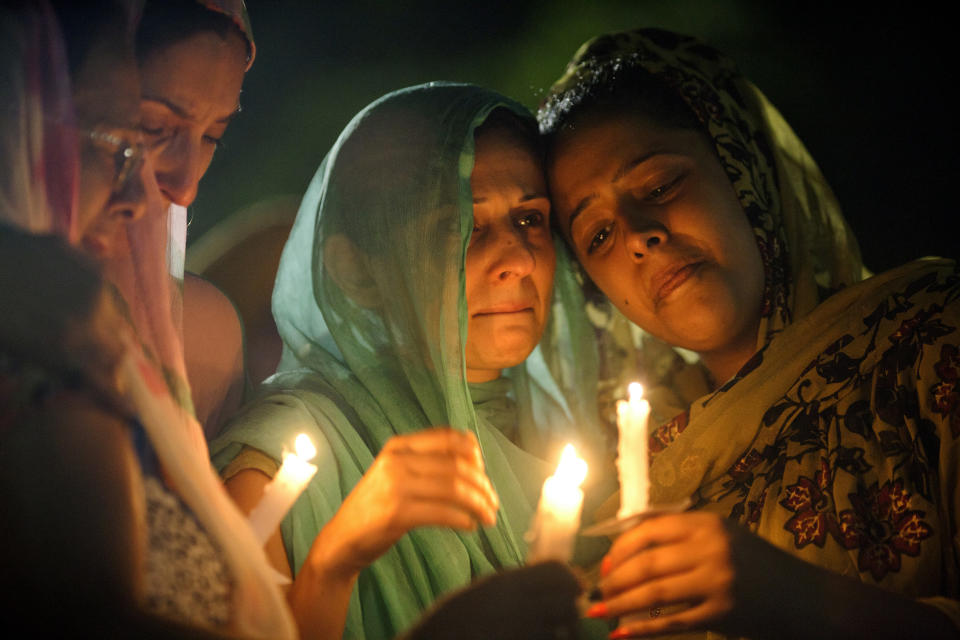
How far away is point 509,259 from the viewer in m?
1.70

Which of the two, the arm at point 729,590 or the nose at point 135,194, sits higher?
the nose at point 135,194

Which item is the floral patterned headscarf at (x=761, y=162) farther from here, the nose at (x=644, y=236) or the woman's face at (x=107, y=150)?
the woman's face at (x=107, y=150)

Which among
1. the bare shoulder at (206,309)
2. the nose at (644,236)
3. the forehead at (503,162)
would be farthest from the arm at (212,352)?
the nose at (644,236)

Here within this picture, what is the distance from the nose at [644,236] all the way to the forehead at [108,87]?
3.51 feet

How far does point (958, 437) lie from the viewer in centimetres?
123

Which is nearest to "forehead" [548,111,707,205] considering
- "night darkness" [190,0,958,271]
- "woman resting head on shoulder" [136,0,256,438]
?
"night darkness" [190,0,958,271]

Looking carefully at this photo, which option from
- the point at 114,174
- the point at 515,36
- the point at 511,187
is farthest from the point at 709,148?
the point at 114,174

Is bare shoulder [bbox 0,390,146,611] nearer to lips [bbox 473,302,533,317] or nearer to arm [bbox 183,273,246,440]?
arm [bbox 183,273,246,440]

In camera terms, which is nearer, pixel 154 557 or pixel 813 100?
pixel 154 557

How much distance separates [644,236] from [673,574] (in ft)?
2.84

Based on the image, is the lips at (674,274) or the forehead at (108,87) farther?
the lips at (674,274)

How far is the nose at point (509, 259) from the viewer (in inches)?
66.7

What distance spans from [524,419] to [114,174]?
1353 mm

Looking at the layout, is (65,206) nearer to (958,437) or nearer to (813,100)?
(958,437)
